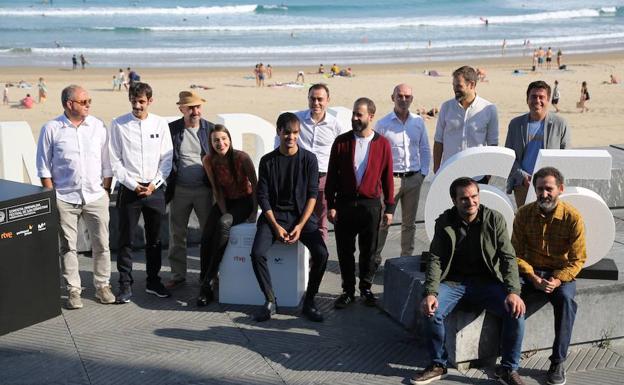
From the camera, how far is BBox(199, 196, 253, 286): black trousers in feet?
23.2

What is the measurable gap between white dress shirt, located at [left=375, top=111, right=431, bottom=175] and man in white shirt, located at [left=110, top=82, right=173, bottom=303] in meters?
1.94

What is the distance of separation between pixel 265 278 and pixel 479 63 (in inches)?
1258

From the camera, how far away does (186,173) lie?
7398mm

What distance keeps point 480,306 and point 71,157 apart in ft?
11.1

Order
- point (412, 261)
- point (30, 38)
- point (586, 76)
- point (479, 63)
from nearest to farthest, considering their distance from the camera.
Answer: point (412, 261) → point (586, 76) → point (479, 63) → point (30, 38)

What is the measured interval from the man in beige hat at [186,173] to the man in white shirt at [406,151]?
160 cm

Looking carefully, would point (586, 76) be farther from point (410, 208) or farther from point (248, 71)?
point (410, 208)

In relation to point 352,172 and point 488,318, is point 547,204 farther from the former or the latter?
point 352,172

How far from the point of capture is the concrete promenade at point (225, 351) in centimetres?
573

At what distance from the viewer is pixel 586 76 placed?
105 feet

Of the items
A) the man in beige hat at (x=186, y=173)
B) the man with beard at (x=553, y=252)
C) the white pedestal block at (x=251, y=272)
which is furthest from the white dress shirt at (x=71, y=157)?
the man with beard at (x=553, y=252)

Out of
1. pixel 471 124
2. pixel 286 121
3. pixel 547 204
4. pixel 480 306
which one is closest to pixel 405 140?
pixel 471 124

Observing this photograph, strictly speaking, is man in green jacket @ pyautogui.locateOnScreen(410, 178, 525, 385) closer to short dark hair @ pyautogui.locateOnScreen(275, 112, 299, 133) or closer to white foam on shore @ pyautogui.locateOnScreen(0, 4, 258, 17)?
short dark hair @ pyautogui.locateOnScreen(275, 112, 299, 133)

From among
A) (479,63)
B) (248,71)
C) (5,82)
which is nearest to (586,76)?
(479,63)
